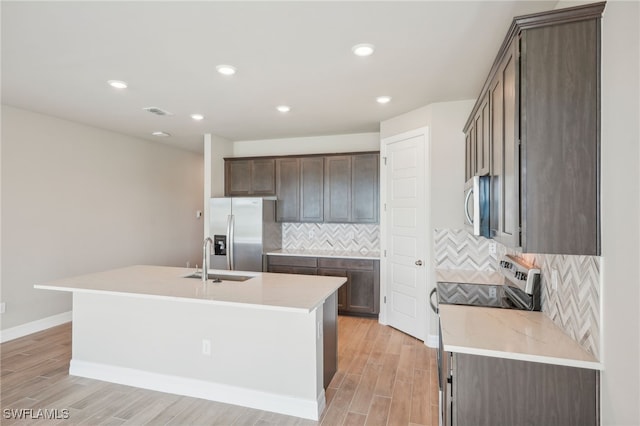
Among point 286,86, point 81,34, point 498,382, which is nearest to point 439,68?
point 286,86

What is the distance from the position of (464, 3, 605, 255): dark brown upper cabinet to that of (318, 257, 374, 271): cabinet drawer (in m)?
3.12

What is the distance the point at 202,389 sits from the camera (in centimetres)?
264

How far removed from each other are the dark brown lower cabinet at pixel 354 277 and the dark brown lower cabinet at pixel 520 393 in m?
2.92

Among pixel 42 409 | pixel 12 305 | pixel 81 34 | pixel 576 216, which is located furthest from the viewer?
pixel 12 305

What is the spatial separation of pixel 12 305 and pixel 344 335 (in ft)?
12.5

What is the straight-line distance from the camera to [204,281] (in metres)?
2.84

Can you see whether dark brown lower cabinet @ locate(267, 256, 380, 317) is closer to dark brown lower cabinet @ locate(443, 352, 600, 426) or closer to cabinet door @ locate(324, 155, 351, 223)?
cabinet door @ locate(324, 155, 351, 223)

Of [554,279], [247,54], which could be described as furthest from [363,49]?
[554,279]

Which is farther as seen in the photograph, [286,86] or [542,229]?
[286,86]

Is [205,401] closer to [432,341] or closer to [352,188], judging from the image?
[432,341]

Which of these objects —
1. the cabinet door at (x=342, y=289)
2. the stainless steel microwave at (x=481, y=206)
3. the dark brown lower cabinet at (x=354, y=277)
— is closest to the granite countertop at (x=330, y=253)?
the dark brown lower cabinet at (x=354, y=277)

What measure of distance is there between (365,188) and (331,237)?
102cm

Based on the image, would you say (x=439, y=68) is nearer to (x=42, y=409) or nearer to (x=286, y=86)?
(x=286, y=86)

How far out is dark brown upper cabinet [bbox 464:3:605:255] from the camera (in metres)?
1.47
